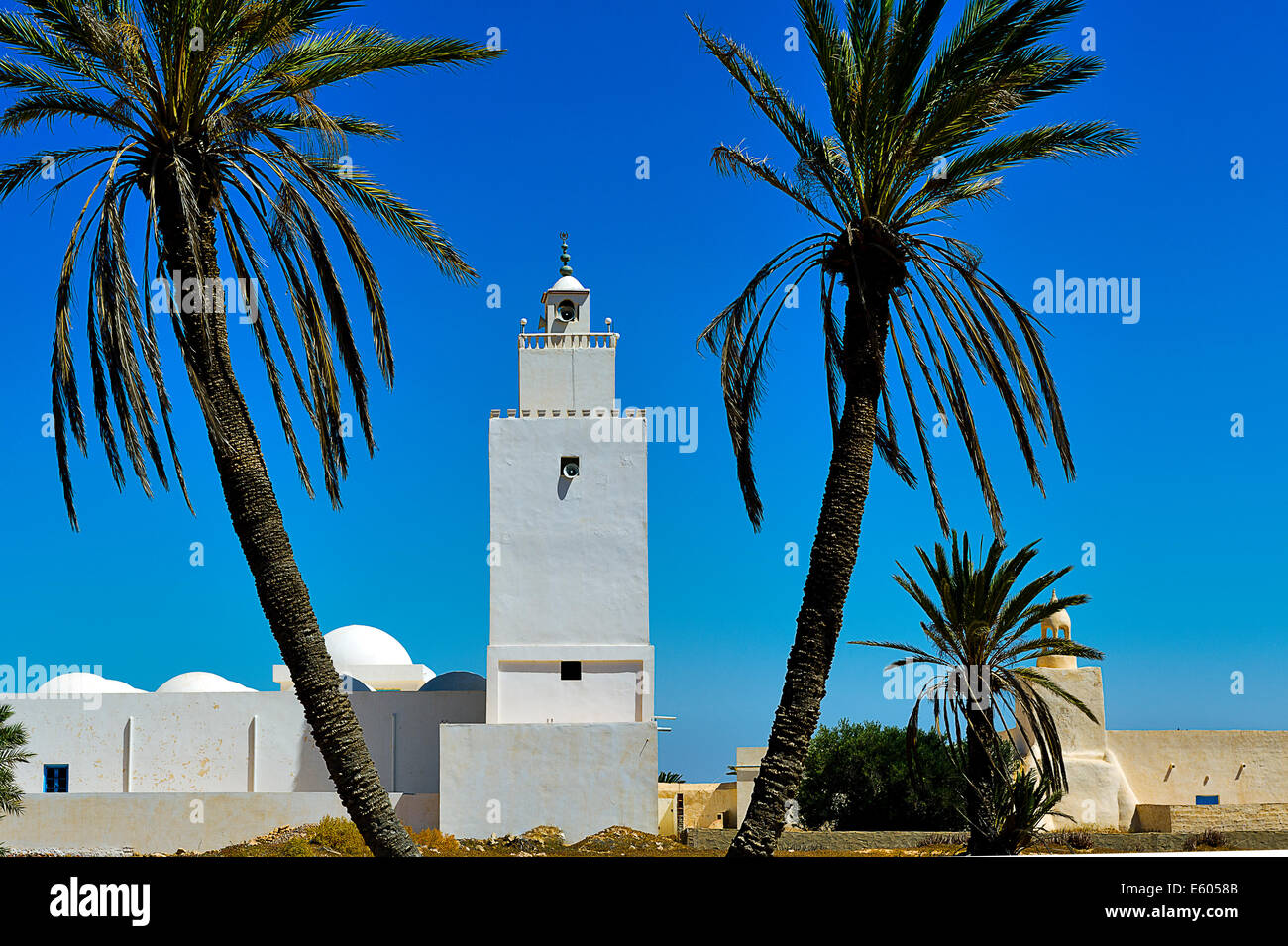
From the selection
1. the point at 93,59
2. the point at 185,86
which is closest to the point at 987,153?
the point at 185,86

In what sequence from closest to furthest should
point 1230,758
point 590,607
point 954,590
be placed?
point 954,590 < point 590,607 < point 1230,758

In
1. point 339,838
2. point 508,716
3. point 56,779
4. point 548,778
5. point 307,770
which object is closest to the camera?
point 339,838

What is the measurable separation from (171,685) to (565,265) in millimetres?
16361

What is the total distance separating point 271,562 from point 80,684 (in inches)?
989

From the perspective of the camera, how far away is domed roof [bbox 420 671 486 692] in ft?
108

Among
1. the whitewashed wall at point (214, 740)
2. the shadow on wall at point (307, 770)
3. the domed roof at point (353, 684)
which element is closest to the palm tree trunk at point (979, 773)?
the whitewashed wall at point (214, 740)

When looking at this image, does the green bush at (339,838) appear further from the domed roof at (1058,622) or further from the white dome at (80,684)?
the domed roof at (1058,622)

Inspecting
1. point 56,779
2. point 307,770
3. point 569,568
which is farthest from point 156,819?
point 569,568

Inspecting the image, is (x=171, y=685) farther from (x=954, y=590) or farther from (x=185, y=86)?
(x=185, y=86)

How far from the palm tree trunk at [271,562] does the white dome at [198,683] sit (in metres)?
24.4

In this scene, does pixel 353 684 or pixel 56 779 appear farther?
pixel 353 684

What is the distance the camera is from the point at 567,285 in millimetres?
30969

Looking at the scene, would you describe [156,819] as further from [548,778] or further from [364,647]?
[364,647]
